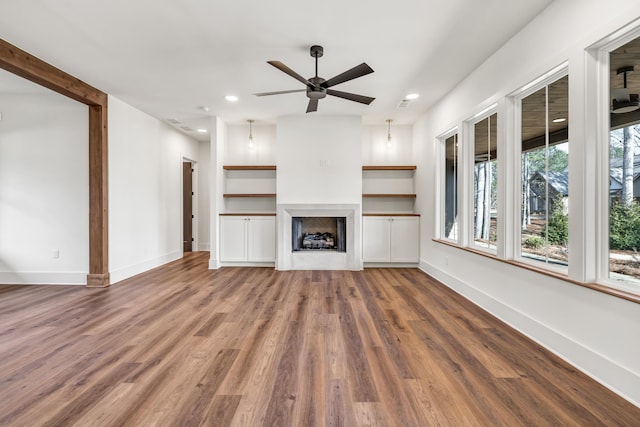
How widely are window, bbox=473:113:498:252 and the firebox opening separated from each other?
2.35 metres

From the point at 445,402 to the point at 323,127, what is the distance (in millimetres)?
4590

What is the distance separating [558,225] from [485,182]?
45.2 inches

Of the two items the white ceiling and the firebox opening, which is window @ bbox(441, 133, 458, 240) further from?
the firebox opening

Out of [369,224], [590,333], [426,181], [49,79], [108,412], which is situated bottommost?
[108,412]

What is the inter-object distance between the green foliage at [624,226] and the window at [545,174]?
0.35 m

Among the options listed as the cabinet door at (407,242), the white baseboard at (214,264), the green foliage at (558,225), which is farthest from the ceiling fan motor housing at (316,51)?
the white baseboard at (214,264)

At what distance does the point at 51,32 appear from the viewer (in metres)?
2.76

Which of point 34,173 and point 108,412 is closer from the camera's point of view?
point 108,412

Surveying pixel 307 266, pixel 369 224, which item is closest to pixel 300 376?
pixel 307 266

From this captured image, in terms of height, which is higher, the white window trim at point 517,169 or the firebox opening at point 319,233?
the white window trim at point 517,169

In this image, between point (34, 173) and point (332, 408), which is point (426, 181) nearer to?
point (332, 408)

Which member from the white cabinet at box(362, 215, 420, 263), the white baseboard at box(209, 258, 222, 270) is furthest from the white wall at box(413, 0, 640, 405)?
the white baseboard at box(209, 258, 222, 270)

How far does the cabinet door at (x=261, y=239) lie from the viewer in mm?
5609

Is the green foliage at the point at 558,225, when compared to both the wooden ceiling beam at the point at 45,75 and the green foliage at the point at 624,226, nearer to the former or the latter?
the green foliage at the point at 624,226
